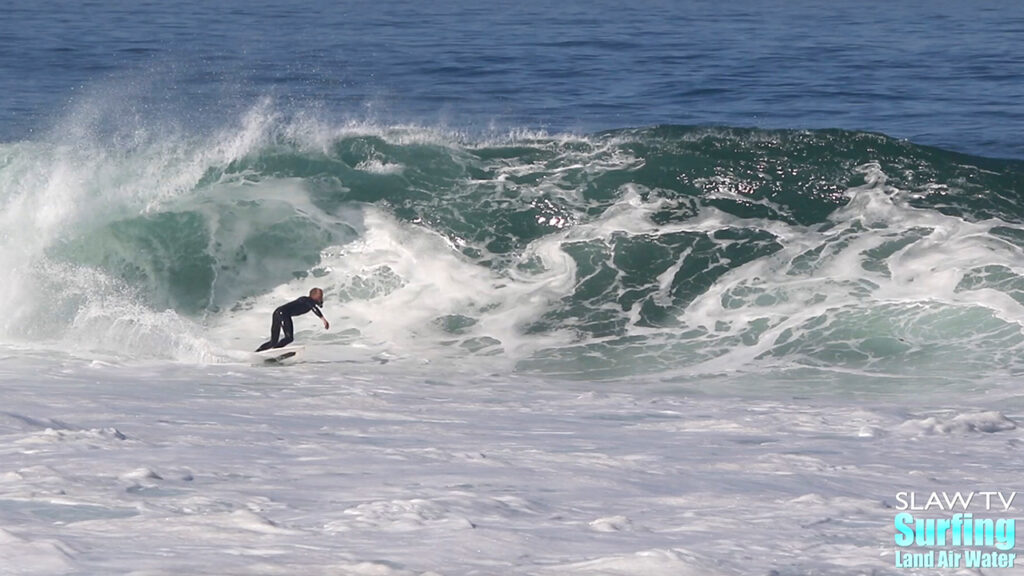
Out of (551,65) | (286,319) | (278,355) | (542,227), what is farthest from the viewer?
(551,65)

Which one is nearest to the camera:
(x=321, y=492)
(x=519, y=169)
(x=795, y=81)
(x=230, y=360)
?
(x=321, y=492)

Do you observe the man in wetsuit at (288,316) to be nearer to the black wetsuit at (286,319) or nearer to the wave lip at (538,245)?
the black wetsuit at (286,319)

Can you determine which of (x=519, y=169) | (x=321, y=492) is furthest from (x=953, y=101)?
(x=321, y=492)

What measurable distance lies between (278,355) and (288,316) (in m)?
0.58

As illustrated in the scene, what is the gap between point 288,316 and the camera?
12.1 metres

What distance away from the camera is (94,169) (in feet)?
51.8

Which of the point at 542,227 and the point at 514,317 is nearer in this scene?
the point at 514,317

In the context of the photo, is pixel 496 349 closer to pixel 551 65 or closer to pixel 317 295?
pixel 317 295

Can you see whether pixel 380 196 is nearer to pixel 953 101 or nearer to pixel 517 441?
pixel 517 441

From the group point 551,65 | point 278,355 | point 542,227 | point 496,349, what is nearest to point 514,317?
point 496,349

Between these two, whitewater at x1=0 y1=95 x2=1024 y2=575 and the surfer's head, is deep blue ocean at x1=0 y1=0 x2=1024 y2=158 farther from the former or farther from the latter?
the surfer's head

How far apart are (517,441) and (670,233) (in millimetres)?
7102

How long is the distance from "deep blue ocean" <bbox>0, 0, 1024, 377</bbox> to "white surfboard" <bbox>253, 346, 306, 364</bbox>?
65cm

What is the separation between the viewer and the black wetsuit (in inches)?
470
